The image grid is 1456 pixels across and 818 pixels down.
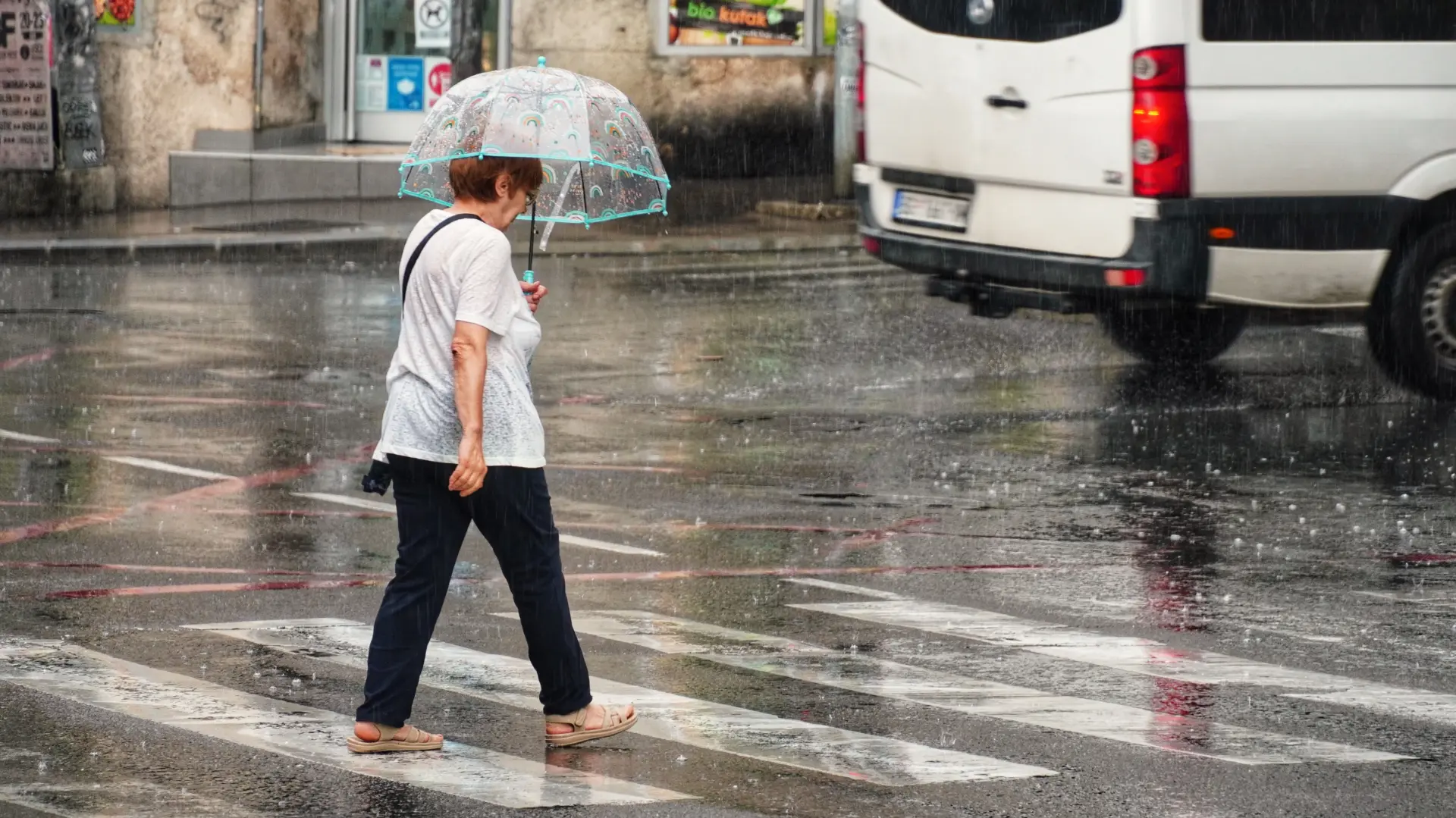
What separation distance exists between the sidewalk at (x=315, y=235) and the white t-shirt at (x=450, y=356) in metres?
12.4

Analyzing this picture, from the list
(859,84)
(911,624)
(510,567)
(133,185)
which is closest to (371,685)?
(510,567)

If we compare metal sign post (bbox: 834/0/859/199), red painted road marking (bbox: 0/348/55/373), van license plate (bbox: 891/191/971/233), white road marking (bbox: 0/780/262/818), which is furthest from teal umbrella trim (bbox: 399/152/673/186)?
metal sign post (bbox: 834/0/859/199)

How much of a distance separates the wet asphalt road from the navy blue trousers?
0.62 ft

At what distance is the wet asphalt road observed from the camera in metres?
5.86

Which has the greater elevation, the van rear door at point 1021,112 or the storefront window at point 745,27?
the van rear door at point 1021,112

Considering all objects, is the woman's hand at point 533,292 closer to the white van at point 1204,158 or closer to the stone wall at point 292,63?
the white van at point 1204,158

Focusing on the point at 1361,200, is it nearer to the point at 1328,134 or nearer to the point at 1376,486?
the point at 1328,134

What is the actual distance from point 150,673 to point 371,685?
0.99m

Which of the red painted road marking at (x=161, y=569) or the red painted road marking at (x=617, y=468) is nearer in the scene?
the red painted road marking at (x=161, y=569)

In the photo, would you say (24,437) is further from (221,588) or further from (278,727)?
(278,727)

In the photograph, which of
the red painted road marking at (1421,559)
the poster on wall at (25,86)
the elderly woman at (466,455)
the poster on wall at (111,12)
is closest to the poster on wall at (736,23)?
A: the poster on wall at (111,12)

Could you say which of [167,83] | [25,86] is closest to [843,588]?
[25,86]

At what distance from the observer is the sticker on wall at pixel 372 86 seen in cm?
2550

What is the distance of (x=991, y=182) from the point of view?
12.0 metres
